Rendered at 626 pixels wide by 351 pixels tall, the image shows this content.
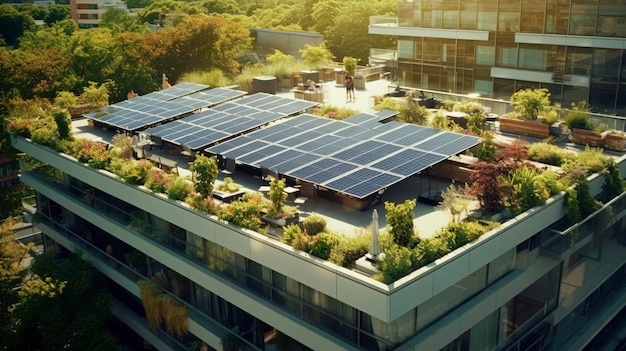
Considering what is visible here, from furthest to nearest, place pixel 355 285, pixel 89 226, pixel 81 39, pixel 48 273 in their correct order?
pixel 81 39
pixel 89 226
pixel 48 273
pixel 355 285

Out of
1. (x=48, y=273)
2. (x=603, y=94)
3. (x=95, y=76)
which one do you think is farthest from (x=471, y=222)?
(x=95, y=76)

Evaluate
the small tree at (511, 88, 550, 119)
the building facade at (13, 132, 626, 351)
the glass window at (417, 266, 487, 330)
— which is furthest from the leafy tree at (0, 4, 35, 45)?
the glass window at (417, 266, 487, 330)

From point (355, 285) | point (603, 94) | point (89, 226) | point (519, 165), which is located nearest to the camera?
point (355, 285)

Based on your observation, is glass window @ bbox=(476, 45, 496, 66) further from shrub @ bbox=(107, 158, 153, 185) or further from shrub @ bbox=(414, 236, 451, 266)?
shrub @ bbox=(414, 236, 451, 266)

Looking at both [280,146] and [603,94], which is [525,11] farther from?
[280,146]

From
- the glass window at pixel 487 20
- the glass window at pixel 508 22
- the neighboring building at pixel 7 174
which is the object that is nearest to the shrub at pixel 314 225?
the glass window at pixel 508 22

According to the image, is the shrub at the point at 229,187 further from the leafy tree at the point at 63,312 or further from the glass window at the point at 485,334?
the leafy tree at the point at 63,312

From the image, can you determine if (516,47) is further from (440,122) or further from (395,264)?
(395,264)
